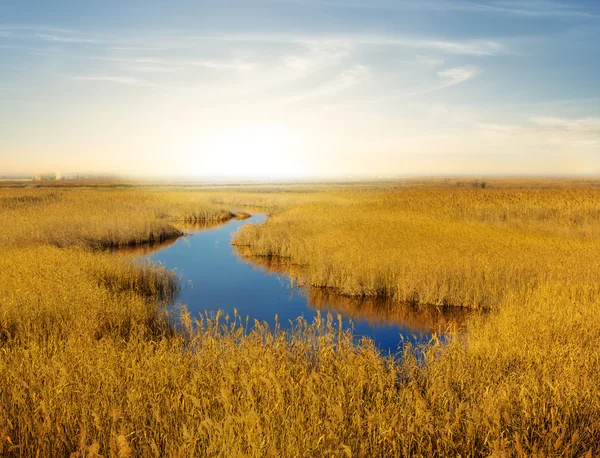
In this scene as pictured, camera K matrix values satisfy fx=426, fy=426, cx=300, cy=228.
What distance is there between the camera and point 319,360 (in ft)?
20.1

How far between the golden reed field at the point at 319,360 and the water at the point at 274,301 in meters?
0.46

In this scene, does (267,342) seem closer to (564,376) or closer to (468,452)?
(468,452)

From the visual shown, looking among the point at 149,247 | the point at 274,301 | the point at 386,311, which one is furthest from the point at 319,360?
the point at 149,247

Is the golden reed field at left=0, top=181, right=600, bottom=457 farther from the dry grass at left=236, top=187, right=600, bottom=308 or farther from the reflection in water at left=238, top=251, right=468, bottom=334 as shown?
the reflection in water at left=238, top=251, right=468, bottom=334

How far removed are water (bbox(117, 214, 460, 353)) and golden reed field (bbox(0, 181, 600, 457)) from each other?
46 cm

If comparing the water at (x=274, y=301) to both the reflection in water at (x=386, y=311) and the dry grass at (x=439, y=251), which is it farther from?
the dry grass at (x=439, y=251)

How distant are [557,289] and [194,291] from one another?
1030 centimetres

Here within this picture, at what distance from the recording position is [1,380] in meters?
4.61

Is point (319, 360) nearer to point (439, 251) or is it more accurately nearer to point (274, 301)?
point (274, 301)

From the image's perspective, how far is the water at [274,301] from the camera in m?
10.5

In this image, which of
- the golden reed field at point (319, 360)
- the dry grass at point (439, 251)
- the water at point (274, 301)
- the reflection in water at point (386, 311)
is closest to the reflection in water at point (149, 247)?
the water at point (274, 301)

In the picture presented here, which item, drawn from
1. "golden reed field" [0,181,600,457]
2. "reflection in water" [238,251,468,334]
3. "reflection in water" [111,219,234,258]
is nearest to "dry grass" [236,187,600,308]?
"golden reed field" [0,181,600,457]

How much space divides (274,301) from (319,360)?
678 centimetres

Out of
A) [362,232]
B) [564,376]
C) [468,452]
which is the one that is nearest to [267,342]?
[468,452]
